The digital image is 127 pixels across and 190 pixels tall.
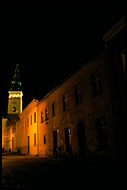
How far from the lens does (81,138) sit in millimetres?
14703

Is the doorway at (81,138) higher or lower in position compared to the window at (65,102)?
lower

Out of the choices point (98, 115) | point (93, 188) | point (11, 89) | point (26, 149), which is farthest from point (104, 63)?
point (11, 89)

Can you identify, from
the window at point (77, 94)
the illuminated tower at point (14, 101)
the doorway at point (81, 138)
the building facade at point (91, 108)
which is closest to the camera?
the building facade at point (91, 108)

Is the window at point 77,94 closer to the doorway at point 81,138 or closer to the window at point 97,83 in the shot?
the doorway at point 81,138

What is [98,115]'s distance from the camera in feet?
41.3

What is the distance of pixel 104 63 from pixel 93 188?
8.87 meters

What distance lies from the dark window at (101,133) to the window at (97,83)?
5.93 ft

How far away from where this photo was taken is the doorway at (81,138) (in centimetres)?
1438

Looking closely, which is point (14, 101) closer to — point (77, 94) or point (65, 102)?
point (65, 102)

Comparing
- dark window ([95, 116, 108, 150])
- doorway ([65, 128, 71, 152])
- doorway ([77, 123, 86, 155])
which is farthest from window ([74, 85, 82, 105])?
dark window ([95, 116, 108, 150])

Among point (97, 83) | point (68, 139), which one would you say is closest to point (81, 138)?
point (68, 139)

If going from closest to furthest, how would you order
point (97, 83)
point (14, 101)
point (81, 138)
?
1. point (97, 83)
2. point (81, 138)
3. point (14, 101)

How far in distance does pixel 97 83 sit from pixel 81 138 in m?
4.43

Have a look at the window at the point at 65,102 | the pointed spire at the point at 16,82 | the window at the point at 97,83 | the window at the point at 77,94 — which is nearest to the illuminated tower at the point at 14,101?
the pointed spire at the point at 16,82
